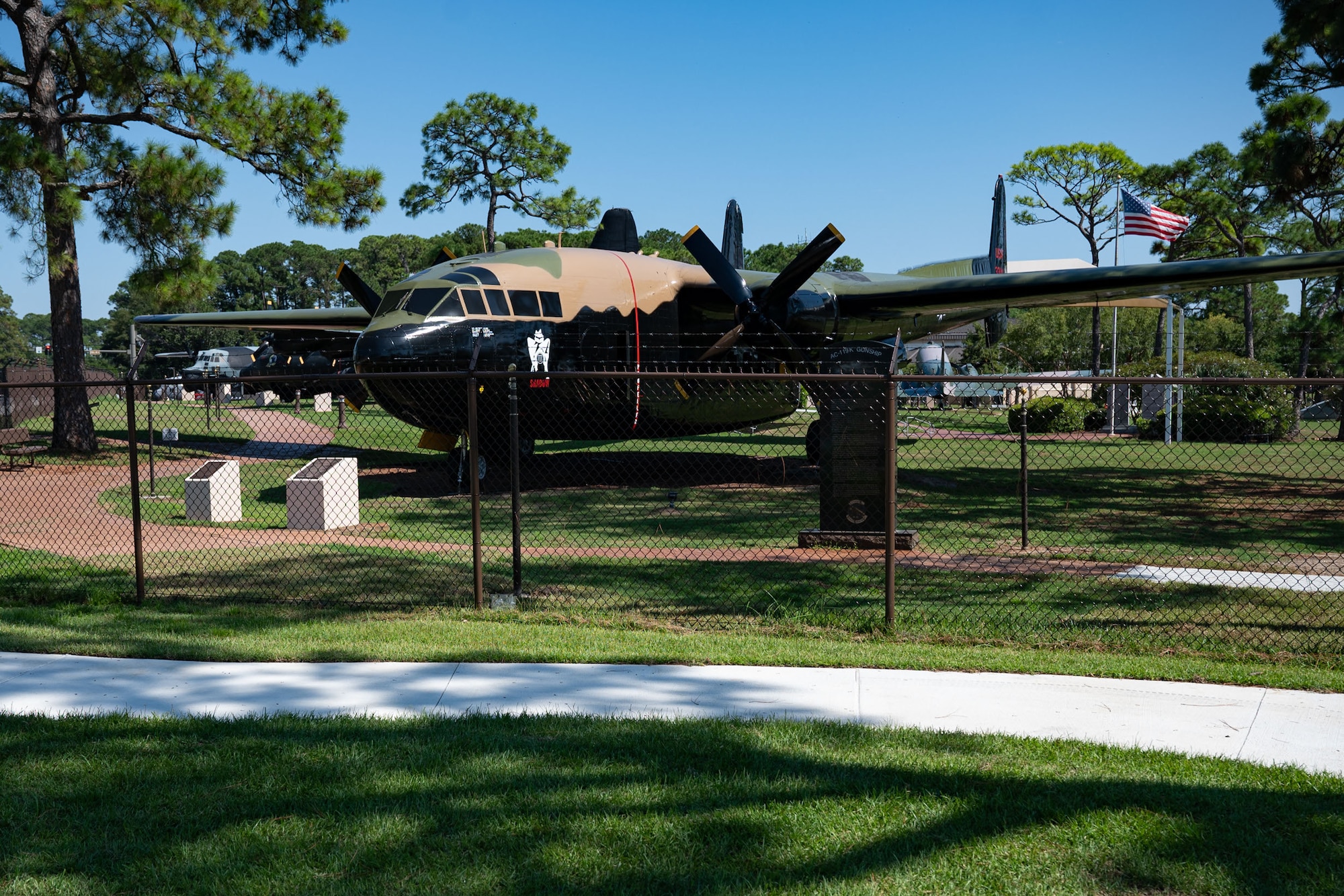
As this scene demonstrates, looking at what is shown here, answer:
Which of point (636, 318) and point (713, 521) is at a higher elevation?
point (636, 318)

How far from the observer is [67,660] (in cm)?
718

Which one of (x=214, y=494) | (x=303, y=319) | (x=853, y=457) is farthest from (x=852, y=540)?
(x=303, y=319)

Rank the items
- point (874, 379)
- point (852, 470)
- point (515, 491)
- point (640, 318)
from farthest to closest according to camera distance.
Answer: point (640, 318)
point (852, 470)
point (515, 491)
point (874, 379)

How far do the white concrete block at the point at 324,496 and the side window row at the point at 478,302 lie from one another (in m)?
2.60

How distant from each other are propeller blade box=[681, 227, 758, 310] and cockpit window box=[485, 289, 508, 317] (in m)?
3.56

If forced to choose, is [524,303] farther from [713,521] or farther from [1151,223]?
[1151,223]

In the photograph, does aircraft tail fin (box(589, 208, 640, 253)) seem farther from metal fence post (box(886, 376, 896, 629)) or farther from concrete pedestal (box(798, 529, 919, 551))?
metal fence post (box(886, 376, 896, 629))

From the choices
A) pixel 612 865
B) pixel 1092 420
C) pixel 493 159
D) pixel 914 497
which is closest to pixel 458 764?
pixel 612 865

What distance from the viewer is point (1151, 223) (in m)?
29.4

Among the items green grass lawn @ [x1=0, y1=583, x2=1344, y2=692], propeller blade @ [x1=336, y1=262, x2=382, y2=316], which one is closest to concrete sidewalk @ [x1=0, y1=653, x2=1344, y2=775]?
green grass lawn @ [x1=0, y1=583, x2=1344, y2=692]

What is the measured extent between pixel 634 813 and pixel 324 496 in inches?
409

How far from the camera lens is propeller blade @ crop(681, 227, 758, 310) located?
17828 mm

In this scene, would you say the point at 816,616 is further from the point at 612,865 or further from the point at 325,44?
the point at 325,44

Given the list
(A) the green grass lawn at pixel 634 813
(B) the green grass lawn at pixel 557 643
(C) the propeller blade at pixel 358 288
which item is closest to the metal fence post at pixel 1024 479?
(B) the green grass lawn at pixel 557 643
